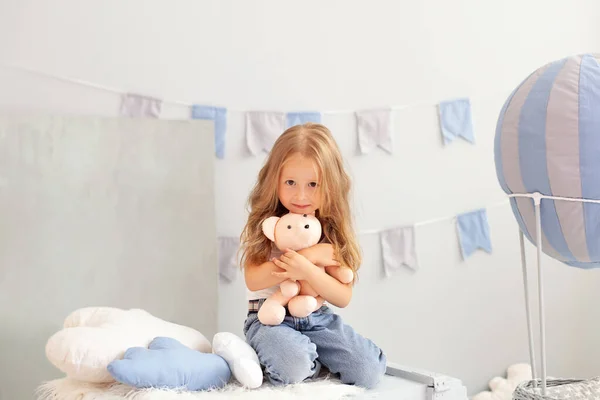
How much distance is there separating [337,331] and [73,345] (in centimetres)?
57

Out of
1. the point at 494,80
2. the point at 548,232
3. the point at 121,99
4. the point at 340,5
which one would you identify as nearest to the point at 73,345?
the point at 121,99

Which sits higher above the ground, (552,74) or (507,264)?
(552,74)

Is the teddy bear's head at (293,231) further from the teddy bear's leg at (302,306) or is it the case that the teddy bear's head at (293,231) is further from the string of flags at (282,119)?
the string of flags at (282,119)

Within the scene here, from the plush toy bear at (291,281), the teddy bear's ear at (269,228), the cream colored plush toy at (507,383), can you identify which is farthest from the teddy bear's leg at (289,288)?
the cream colored plush toy at (507,383)

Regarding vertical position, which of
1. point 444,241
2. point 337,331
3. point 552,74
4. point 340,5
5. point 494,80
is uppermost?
point 340,5

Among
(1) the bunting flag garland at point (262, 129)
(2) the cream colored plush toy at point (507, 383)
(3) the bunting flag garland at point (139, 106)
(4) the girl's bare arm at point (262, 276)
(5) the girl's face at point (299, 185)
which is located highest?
(3) the bunting flag garland at point (139, 106)

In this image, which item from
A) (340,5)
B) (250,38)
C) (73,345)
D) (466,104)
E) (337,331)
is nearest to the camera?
(73,345)

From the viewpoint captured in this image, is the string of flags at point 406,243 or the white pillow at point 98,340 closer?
the white pillow at point 98,340

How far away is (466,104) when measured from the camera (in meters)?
2.69

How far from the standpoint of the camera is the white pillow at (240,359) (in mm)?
1543

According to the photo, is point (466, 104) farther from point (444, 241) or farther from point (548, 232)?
point (548, 232)

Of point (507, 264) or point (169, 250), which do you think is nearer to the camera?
point (169, 250)

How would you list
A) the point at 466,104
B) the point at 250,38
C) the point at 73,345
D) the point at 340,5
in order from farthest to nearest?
1. the point at 466,104
2. the point at 340,5
3. the point at 250,38
4. the point at 73,345

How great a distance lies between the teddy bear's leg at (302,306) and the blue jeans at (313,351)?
21 mm
